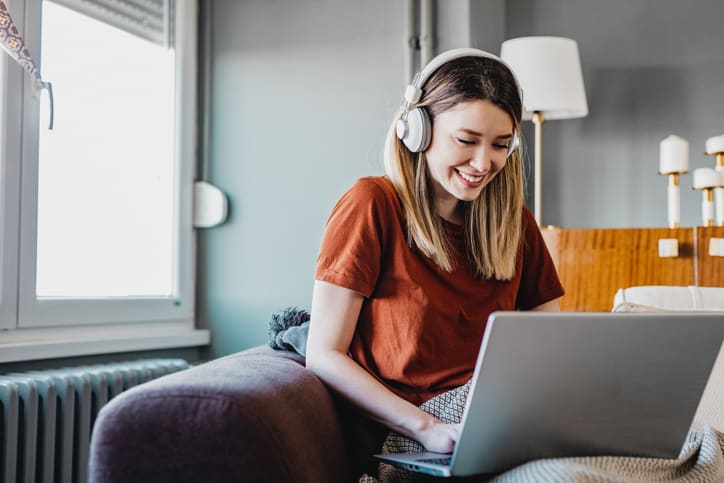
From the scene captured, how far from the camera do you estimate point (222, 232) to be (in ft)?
8.57

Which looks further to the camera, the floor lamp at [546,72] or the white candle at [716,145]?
the floor lamp at [546,72]

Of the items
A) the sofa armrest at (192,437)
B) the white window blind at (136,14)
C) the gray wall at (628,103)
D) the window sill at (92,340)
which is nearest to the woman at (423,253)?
the sofa armrest at (192,437)

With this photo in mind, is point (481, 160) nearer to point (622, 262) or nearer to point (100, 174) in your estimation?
point (622, 262)

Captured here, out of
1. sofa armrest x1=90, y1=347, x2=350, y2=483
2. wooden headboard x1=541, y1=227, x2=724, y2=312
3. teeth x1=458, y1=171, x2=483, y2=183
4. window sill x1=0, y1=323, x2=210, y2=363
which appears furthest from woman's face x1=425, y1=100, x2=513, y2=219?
window sill x1=0, y1=323, x2=210, y2=363

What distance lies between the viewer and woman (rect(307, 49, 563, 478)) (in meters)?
1.20

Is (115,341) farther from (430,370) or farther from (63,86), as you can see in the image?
(430,370)

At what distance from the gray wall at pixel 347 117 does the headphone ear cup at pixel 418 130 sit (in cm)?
112

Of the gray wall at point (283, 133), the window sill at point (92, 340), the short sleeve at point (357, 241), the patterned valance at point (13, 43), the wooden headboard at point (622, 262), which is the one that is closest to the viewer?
the short sleeve at point (357, 241)

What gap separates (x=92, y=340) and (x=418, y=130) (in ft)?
3.82

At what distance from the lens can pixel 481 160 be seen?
1.27 m

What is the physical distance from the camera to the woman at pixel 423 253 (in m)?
1.20

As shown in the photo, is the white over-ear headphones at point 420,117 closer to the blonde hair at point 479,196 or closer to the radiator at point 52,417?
the blonde hair at point 479,196

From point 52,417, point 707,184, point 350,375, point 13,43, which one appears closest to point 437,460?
point 350,375

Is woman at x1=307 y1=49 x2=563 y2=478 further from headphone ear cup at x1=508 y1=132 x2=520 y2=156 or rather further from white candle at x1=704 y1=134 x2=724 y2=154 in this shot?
white candle at x1=704 y1=134 x2=724 y2=154
